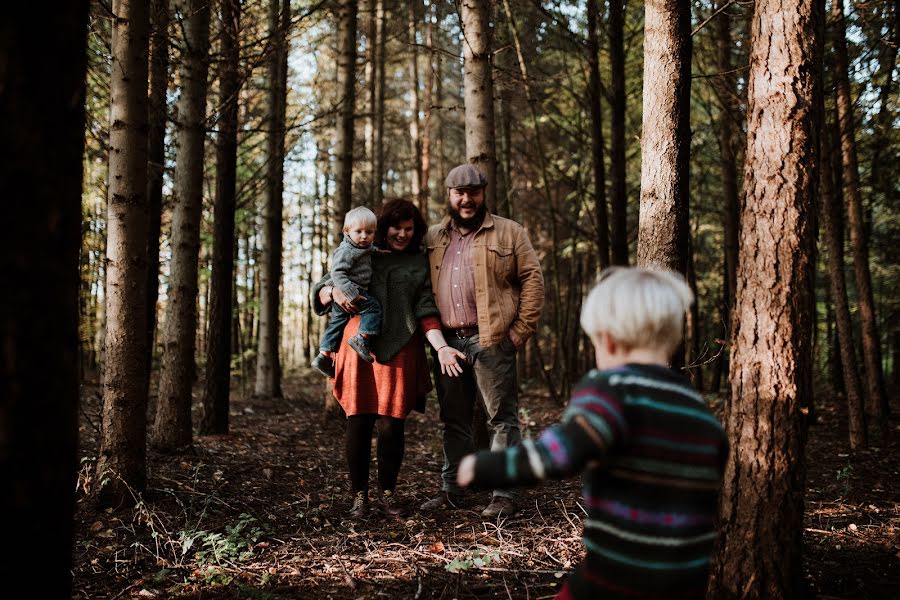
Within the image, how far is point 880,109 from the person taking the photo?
9102mm

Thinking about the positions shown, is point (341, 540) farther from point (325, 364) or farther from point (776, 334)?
point (776, 334)

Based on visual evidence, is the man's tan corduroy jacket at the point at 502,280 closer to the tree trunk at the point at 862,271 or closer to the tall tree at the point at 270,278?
Answer: the tree trunk at the point at 862,271

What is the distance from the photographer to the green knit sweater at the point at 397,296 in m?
4.14

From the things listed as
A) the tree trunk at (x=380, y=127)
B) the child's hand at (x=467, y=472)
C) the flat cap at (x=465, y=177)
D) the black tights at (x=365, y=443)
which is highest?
the tree trunk at (x=380, y=127)

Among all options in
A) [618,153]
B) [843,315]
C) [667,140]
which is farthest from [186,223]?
[843,315]

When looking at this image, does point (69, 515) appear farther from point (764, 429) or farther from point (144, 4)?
point (144, 4)

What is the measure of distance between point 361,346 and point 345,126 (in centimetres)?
592

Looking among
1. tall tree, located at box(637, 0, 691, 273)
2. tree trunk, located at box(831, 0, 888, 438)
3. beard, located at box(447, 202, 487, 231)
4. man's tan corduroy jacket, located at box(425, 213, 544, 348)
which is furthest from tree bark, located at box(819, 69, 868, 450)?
beard, located at box(447, 202, 487, 231)

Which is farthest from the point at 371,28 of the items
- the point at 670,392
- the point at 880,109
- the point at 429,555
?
the point at 670,392

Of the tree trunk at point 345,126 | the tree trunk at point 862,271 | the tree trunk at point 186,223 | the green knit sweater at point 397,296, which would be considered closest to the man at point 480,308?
the green knit sweater at point 397,296

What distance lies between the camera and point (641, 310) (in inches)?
68.9

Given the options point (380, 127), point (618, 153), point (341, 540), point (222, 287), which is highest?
point (380, 127)

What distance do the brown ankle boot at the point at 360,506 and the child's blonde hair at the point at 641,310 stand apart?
2859 millimetres

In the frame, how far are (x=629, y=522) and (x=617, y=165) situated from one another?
7232 mm
